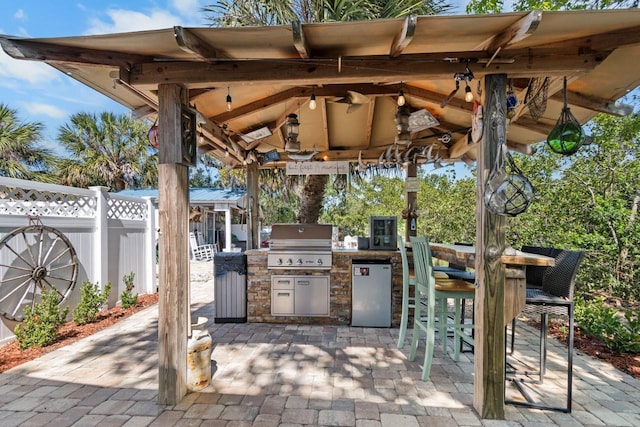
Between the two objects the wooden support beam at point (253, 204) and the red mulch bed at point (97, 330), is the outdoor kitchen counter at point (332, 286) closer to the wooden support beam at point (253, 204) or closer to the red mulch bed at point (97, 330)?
the wooden support beam at point (253, 204)

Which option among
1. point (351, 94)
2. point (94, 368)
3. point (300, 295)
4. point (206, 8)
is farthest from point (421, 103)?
point (206, 8)

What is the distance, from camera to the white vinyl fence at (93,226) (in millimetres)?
3375

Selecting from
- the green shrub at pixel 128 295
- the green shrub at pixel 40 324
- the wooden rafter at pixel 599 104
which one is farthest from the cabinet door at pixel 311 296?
the wooden rafter at pixel 599 104

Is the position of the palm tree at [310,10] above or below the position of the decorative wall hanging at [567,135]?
above

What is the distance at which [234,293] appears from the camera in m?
4.19

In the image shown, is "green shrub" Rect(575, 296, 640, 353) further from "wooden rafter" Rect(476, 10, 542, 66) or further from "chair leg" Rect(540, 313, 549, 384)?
"wooden rafter" Rect(476, 10, 542, 66)

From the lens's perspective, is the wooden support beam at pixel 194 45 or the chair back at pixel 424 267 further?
the chair back at pixel 424 267

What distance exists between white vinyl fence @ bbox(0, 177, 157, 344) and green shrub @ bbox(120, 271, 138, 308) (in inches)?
3.2

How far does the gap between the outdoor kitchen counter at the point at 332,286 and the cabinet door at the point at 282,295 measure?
62mm

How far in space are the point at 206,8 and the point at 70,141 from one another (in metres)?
8.09

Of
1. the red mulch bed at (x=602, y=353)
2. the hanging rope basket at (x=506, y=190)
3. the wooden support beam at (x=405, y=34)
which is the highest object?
the wooden support beam at (x=405, y=34)

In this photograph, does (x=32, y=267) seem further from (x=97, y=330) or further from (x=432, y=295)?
(x=432, y=295)

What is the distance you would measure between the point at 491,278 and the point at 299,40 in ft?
6.23

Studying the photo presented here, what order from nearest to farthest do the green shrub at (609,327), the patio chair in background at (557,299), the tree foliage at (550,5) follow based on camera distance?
1. the patio chair in background at (557,299)
2. the green shrub at (609,327)
3. the tree foliage at (550,5)
